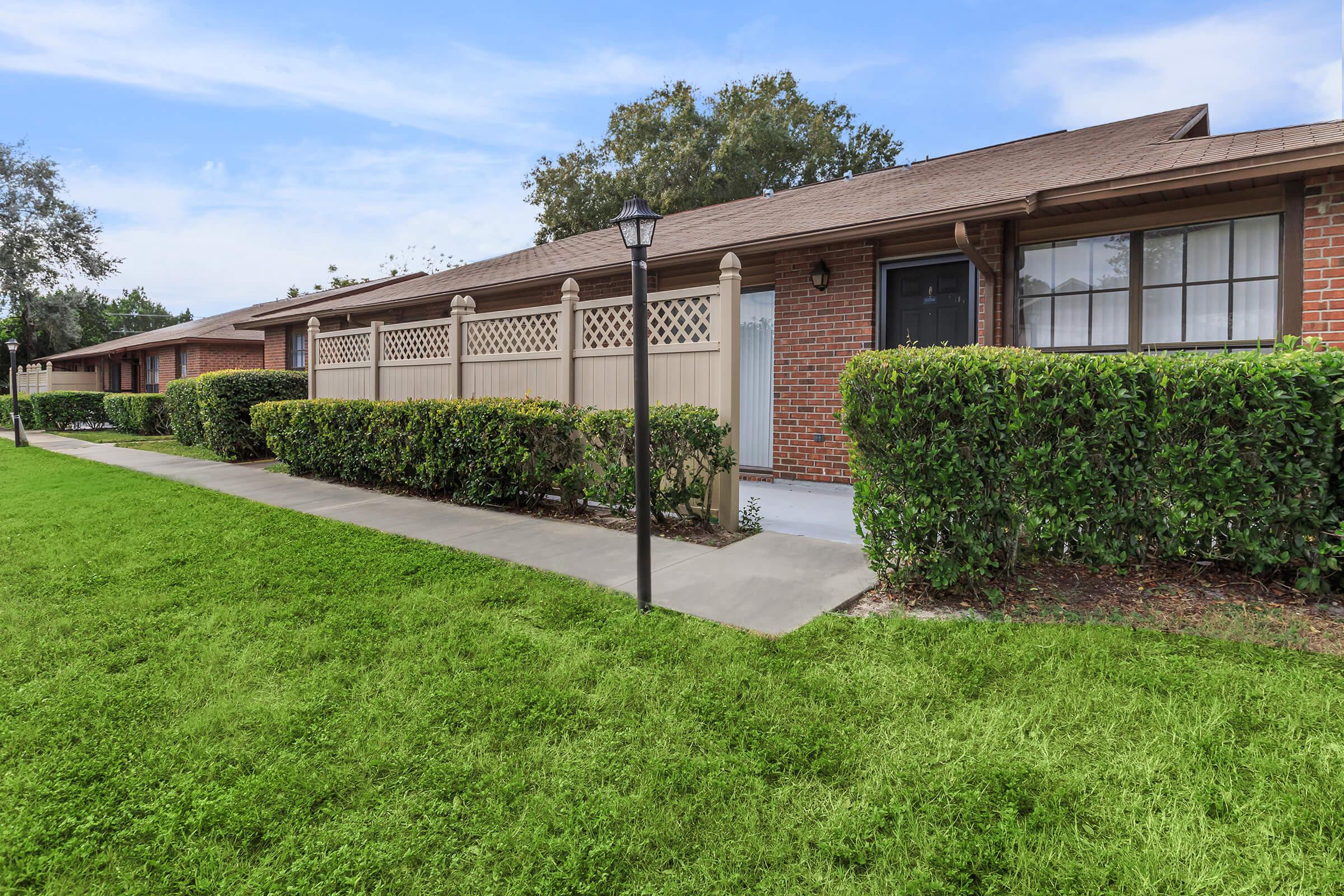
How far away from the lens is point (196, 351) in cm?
2366

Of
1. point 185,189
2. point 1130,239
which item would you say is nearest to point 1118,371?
point 1130,239

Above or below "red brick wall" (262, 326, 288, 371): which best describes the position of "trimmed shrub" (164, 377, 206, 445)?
below

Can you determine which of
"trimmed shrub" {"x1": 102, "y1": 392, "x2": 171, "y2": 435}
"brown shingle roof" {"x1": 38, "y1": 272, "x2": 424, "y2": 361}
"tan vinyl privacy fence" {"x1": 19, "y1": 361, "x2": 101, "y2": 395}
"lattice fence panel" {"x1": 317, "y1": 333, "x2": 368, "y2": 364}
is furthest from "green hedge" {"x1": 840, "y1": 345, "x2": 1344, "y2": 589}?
"tan vinyl privacy fence" {"x1": 19, "y1": 361, "x2": 101, "y2": 395}

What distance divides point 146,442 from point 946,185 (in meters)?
16.7

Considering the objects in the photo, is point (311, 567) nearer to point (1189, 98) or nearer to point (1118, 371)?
point (1118, 371)

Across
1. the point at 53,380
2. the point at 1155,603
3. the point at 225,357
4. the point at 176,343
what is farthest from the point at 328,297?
the point at 1155,603

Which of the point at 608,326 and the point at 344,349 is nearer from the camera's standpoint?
the point at 608,326

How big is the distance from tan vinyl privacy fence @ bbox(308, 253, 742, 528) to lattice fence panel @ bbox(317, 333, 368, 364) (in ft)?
0.07

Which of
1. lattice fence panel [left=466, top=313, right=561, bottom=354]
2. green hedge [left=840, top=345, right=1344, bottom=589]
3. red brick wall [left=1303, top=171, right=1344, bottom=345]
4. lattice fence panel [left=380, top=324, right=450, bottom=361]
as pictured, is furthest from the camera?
lattice fence panel [left=380, top=324, right=450, bottom=361]

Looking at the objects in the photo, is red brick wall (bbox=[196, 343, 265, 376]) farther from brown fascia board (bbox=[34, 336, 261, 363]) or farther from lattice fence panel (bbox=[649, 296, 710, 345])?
lattice fence panel (bbox=[649, 296, 710, 345])

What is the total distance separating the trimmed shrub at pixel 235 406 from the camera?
11.7m

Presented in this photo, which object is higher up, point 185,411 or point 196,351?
point 196,351

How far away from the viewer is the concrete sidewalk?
400 centimetres

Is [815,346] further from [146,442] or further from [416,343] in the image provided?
[146,442]
